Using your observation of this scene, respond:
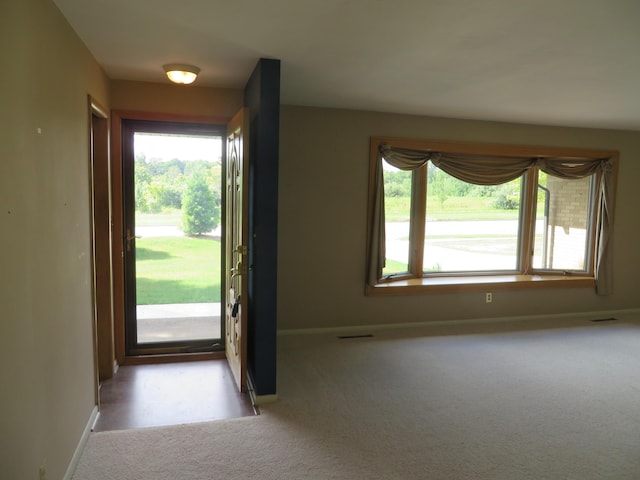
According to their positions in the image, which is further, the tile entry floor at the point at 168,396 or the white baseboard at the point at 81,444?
the tile entry floor at the point at 168,396

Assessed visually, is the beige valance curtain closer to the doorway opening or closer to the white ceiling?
the white ceiling

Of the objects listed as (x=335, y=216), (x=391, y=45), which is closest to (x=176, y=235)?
(x=335, y=216)

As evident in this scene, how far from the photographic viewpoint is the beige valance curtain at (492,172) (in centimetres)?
482

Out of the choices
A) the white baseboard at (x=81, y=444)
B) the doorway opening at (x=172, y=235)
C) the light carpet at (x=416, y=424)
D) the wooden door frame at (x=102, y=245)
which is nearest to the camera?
the white baseboard at (x=81, y=444)

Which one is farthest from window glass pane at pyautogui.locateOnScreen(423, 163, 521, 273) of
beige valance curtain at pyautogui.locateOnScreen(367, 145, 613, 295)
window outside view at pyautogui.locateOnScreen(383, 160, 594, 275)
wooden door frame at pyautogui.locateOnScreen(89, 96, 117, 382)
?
wooden door frame at pyautogui.locateOnScreen(89, 96, 117, 382)

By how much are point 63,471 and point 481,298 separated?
14.4 ft

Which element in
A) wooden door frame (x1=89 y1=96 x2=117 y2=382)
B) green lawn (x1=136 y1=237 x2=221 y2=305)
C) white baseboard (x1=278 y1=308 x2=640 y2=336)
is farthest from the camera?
white baseboard (x1=278 y1=308 x2=640 y2=336)

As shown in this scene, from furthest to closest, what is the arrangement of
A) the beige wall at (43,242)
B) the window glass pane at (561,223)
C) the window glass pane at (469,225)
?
the window glass pane at (561,223) → the window glass pane at (469,225) → the beige wall at (43,242)

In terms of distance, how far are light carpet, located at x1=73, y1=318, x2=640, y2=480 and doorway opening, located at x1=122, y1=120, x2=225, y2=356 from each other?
92 centimetres

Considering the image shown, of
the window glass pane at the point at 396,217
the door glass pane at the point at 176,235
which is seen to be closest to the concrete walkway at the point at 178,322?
the door glass pane at the point at 176,235

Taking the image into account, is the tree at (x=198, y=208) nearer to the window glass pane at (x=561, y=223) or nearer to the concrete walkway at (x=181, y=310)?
the concrete walkway at (x=181, y=310)

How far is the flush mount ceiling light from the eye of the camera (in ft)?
10.6

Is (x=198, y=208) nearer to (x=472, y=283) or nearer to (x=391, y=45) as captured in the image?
(x=391, y=45)

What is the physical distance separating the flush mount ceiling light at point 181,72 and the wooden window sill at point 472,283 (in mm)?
2709
